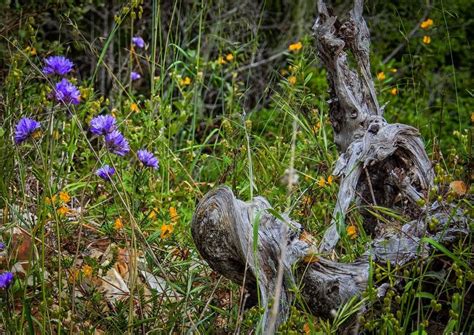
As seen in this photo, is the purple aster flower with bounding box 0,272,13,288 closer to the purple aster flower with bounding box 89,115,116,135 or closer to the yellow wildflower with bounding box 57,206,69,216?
the purple aster flower with bounding box 89,115,116,135

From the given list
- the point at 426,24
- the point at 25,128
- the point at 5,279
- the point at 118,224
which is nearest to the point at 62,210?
the point at 118,224

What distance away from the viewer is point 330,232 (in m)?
2.89

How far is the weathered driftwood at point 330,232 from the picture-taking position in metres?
2.64

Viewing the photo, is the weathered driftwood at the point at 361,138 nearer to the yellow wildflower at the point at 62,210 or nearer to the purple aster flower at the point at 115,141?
the purple aster flower at the point at 115,141

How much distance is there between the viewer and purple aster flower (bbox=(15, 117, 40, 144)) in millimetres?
2777

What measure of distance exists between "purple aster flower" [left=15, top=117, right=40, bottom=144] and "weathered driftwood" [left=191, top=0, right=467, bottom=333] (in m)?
0.59

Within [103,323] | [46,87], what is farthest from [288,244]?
[46,87]

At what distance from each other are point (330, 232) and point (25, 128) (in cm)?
105

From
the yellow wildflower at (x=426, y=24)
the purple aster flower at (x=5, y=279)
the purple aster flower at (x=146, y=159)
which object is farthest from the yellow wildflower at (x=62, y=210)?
the yellow wildflower at (x=426, y=24)

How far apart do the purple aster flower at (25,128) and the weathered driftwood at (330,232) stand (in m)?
0.59

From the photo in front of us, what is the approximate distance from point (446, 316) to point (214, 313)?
2.39 ft

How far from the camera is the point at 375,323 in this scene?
92.4 inches

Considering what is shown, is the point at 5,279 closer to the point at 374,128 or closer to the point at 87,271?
the point at 87,271

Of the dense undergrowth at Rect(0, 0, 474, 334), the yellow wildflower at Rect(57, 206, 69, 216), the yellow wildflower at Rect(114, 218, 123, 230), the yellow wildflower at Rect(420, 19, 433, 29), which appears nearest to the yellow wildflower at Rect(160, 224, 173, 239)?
the dense undergrowth at Rect(0, 0, 474, 334)
